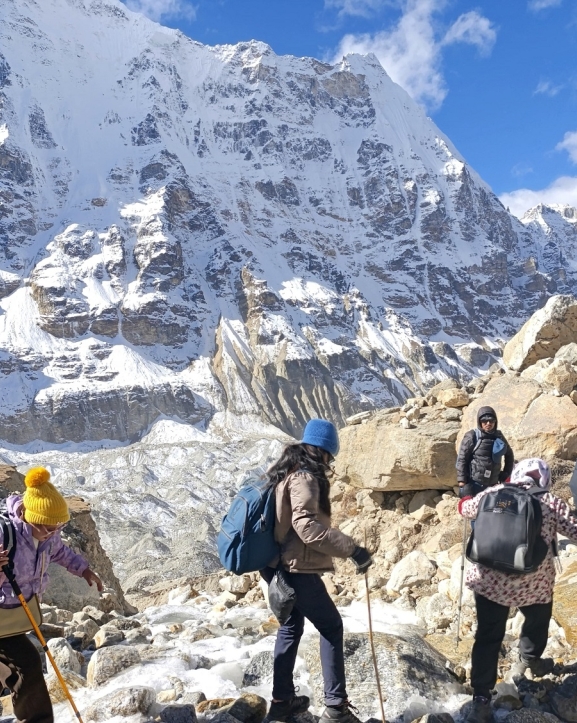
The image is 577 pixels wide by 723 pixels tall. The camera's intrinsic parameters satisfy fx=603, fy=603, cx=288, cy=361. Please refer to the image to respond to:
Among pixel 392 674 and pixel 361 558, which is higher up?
pixel 361 558

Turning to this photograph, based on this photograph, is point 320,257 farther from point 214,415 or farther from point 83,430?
point 83,430

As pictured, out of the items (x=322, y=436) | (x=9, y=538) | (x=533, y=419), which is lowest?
(x=9, y=538)

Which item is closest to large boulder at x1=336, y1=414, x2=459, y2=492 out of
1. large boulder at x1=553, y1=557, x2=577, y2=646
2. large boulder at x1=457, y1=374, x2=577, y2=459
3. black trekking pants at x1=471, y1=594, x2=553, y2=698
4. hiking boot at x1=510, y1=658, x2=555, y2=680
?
large boulder at x1=457, y1=374, x2=577, y2=459

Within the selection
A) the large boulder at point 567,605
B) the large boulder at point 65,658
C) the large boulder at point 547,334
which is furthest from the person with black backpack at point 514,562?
the large boulder at point 547,334

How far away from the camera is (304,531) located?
3.41 m

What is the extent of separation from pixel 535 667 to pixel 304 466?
2097 millimetres

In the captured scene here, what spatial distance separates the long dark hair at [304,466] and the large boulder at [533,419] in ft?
15.2

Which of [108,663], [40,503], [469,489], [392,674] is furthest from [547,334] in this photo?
[40,503]

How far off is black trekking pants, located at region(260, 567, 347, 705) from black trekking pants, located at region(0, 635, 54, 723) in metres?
1.33

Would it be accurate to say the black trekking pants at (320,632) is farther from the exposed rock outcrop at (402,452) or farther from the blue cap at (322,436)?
the exposed rock outcrop at (402,452)

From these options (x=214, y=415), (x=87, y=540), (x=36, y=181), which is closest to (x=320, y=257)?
(x=214, y=415)

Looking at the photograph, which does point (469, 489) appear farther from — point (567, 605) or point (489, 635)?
point (489, 635)

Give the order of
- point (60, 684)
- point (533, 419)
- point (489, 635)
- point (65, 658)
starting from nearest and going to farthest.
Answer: point (489, 635) → point (60, 684) → point (65, 658) → point (533, 419)

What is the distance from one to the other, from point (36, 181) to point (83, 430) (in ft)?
287
